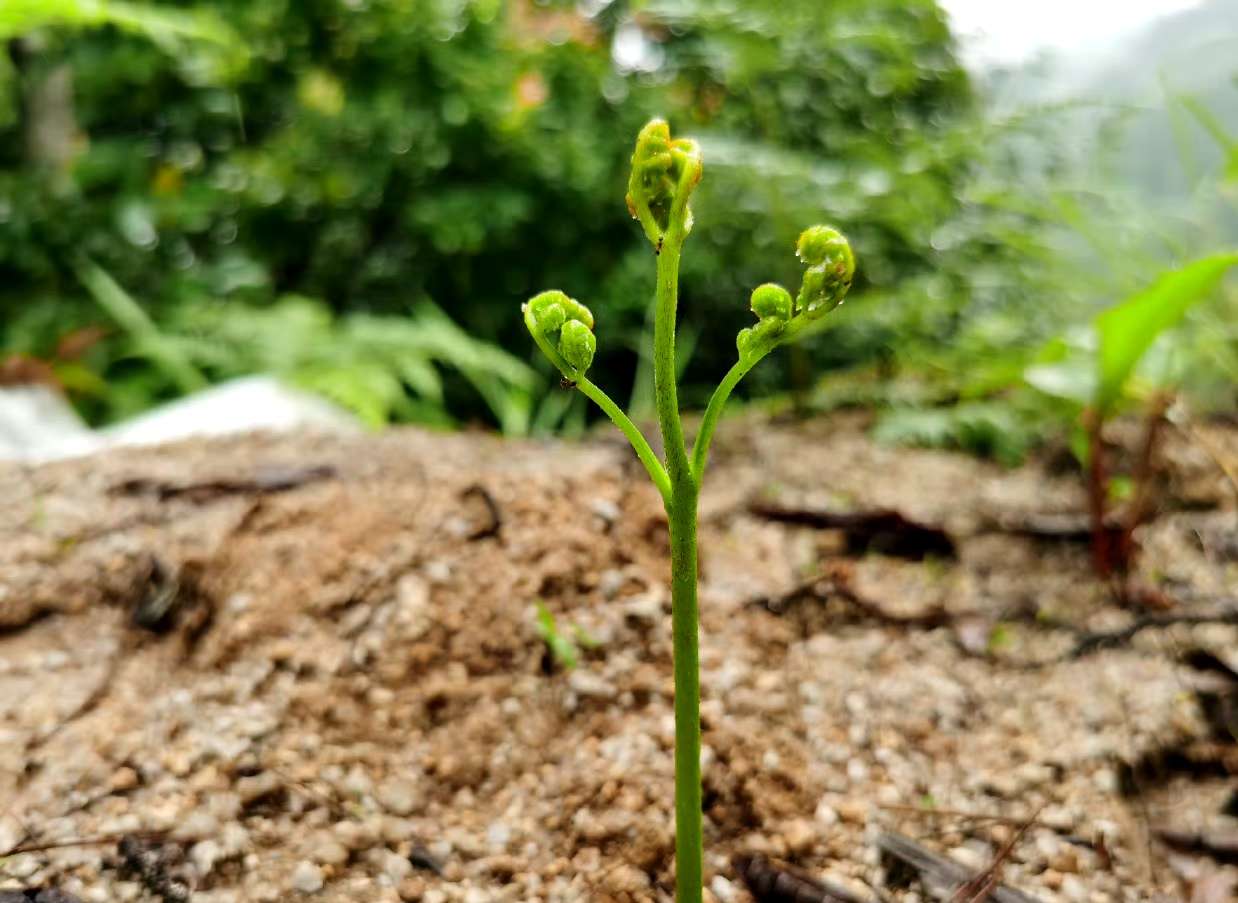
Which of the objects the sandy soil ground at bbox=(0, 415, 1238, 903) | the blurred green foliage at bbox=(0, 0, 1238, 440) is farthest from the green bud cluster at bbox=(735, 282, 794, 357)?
the blurred green foliage at bbox=(0, 0, 1238, 440)

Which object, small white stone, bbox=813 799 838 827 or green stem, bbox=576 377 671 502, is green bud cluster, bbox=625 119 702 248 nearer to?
green stem, bbox=576 377 671 502

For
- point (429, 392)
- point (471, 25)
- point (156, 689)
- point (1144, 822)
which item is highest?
point (471, 25)

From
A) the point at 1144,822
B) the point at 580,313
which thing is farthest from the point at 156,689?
the point at 1144,822

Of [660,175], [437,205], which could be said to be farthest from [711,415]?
[437,205]

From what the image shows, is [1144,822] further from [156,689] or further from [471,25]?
[471,25]

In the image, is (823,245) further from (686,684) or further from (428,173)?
(428,173)
